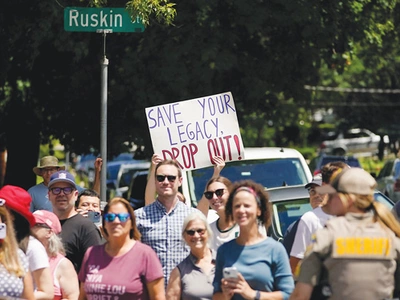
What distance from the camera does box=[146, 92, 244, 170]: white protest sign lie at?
37.9 feet

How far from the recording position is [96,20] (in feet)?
36.7

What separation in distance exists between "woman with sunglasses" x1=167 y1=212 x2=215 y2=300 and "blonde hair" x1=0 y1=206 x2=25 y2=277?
122cm

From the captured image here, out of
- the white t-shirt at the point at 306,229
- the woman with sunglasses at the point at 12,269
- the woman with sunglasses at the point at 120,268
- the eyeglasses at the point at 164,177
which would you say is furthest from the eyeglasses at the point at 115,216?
the white t-shirt at the point at 306,229

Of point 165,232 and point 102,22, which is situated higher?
point 102,22

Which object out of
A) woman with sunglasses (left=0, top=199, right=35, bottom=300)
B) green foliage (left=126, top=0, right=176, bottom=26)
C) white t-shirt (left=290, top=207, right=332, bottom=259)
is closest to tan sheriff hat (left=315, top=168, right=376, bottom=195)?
woman with sunglasses (left=0, top=199, right=35, bottom=300)

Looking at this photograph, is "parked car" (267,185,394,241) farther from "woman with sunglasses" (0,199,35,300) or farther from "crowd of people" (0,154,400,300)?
"woman with sunglasses" (0,199,35,300)

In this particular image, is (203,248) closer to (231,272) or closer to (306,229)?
(231,272)

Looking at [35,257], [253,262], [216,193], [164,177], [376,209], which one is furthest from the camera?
[216,193]

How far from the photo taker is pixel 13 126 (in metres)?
19.7

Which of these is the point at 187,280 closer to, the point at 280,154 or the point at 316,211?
the point at 316,211

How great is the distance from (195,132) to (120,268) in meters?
4.66

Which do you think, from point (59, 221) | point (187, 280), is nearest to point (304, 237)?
point (187, 280)

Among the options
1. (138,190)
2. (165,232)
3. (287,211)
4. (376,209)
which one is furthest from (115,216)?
(138,190)

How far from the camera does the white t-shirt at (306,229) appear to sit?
853cm
